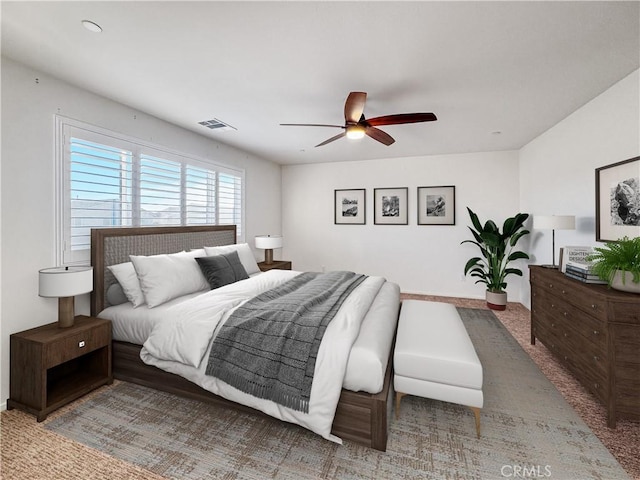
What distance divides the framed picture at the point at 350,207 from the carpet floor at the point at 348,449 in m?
4.01

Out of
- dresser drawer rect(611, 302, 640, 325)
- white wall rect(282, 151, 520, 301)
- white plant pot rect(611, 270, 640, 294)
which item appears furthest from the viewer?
white wall rect(282, 151, 520, 301)

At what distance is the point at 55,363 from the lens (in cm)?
208

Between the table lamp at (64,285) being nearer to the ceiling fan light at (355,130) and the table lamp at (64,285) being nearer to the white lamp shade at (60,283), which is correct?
the white lamp shade at (60,283)

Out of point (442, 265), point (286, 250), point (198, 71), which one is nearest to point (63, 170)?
point (198, 71)

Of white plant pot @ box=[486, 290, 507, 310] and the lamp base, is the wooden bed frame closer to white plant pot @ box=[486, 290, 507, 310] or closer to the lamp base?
the lamp base

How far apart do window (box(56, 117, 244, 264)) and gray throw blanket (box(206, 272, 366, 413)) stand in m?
1.75

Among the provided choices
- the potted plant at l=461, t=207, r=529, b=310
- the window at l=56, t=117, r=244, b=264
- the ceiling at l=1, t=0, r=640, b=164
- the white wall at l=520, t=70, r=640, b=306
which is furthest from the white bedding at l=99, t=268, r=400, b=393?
the potted plant at l=461, t=207, r=529, b=310

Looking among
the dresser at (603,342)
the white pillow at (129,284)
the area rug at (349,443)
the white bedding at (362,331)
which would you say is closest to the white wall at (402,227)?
the white bedding at (362,331)

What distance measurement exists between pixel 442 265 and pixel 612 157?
2.98 metres

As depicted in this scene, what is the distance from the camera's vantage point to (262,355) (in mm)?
1935

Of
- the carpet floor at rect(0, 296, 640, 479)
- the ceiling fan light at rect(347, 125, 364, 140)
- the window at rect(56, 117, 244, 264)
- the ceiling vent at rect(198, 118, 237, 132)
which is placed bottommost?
the carpet floor at rect(0, 296, 640, 479)

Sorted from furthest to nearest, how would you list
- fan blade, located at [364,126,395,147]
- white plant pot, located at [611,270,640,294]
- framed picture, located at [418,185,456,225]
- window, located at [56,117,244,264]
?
framed picture, located at [418,185,456,225], fan blade, located at [364,126,395,147], window, located at [56,117,244,264], white plant pot, located at [611,270,640,294]

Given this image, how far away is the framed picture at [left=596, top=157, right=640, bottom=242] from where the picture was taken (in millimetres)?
2318

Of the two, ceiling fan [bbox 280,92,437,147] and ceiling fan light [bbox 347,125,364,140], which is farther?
ceiling fan light [bbox 347,125,364,140]
